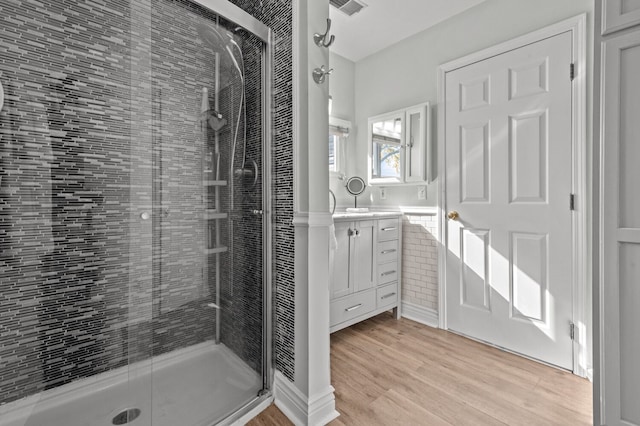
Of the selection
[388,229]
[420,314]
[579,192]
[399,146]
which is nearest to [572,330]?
[579,192]

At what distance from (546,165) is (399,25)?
1643 mm

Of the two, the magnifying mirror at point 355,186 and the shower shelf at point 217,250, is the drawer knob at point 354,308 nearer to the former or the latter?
the magnifying mirror at point 355,186

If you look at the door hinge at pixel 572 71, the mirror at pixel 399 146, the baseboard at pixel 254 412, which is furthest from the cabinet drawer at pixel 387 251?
the door hinge at pixel 572 71

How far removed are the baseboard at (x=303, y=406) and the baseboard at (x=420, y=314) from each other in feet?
4.54

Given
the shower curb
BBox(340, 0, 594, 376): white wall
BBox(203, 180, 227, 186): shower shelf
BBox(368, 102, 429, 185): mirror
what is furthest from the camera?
BBox(368, 102, 429, 185): mirror

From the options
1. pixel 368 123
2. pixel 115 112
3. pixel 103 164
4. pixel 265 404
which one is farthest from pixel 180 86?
pixel 368 123

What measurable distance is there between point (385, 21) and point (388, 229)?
1.74 m

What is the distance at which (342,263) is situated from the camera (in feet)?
7.25

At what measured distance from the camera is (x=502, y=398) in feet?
5.23

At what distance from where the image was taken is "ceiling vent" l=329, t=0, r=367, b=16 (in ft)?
7.45

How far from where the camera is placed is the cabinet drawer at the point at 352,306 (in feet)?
7.10

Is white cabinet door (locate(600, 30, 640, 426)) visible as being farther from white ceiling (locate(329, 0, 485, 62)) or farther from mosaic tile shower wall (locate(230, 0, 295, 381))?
white ceiling (locate(329, 0, 485, 62))

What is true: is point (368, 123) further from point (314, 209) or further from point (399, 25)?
point (314, 209)

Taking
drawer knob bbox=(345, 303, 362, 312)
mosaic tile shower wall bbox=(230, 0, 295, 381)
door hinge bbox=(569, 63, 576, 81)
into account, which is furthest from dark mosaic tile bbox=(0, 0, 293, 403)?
door hinge bbox=(569, 63, 576, 81)
